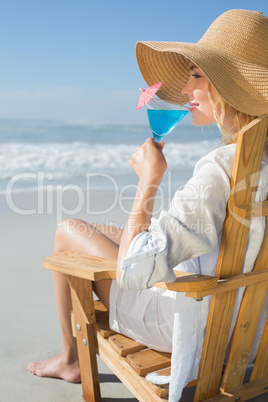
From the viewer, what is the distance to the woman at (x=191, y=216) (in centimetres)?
140

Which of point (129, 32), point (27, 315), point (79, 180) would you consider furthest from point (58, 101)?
point (27, 315)

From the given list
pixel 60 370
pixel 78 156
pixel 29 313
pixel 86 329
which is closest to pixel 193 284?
pixel 86 329

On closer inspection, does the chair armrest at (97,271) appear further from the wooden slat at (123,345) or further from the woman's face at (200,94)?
the woman's face at (200,94)

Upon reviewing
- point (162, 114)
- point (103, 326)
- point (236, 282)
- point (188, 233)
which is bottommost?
point (103, 326)

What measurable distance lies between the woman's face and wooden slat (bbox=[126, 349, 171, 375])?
949mm

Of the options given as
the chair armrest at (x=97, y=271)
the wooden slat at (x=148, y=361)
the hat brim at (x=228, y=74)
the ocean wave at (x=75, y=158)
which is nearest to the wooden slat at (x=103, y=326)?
the wooden slat at (x=148, y=361)

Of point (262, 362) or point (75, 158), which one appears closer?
point (262, 362)

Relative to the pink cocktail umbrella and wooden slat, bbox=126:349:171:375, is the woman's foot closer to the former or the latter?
wooden slat, bbox=126:349:171:375

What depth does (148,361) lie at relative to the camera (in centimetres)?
176

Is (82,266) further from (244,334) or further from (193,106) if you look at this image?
(193,106)

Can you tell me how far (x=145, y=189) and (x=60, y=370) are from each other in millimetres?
1305

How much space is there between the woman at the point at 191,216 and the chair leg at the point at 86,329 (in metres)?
0.07

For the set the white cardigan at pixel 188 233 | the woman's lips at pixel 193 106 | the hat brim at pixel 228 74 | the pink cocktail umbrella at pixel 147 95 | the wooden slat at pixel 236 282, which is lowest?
the wooden slat at pixel 236 282

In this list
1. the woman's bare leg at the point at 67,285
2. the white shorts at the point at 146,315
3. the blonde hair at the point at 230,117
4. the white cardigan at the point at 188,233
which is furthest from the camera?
the woman's bare leg at the point at 67,285
